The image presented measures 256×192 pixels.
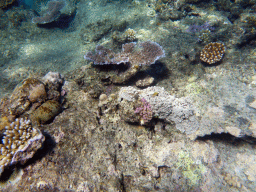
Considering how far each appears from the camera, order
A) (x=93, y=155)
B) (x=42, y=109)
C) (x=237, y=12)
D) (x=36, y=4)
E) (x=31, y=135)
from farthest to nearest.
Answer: (x=36, y=4)
(x=237, y=12)
(x=42, y=109)
(x=93, y=155)
(x=31, y=135)

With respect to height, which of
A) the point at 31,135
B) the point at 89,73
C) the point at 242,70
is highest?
the point at 31,135

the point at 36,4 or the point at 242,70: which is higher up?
the point at 36,4

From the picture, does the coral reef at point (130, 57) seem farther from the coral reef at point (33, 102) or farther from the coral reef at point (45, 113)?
the coral reef at point (45, 113)

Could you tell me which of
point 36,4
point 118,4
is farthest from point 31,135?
point 36,4

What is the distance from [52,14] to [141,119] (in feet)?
36.7

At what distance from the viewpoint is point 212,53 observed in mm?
5559

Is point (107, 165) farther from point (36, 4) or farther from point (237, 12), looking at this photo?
point (36, 4)

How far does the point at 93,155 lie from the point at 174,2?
35.5 ft

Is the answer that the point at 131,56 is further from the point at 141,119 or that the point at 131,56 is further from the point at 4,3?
the point at 4,3

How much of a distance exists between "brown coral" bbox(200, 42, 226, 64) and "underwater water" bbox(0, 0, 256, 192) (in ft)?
0.14

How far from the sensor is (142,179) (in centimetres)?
308

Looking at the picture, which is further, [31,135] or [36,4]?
[36,4]

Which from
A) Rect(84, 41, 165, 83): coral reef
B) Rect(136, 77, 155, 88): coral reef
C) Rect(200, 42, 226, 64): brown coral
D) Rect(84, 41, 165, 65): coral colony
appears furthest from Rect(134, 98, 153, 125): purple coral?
Rect(200, 42, 226, 64): brown coral

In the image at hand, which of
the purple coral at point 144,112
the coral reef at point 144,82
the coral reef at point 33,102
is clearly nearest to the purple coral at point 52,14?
the coral reef at point 33,102
